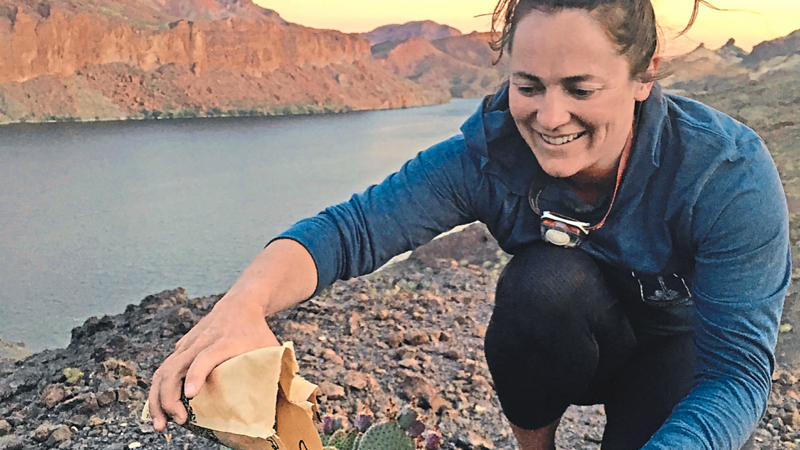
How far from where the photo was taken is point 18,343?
1.94m

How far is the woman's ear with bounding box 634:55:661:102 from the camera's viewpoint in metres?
0.95

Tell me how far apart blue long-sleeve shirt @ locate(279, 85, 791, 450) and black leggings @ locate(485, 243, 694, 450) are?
0.06 metres

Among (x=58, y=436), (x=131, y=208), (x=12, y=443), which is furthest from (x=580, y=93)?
(x=131, y=208)

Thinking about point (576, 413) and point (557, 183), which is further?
point (576, 413)

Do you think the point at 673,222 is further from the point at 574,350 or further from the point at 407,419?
the point at 407,419

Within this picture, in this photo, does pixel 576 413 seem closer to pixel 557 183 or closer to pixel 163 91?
pixel 557 183

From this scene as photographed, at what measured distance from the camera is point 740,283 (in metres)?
0.88

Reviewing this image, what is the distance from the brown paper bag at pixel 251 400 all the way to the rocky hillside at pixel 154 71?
76.7 inches

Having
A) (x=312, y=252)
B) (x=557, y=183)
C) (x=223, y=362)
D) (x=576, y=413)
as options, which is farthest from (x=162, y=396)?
(x=576, y=413)

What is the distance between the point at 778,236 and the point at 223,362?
783mm

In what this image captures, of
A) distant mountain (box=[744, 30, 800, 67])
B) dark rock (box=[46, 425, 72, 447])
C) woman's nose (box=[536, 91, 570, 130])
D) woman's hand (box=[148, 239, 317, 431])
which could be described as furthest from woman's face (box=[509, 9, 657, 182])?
distant mountain (box=[744, 30, 800, 67])

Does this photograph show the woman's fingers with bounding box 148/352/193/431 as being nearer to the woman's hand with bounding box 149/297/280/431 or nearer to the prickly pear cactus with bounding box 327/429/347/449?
the woman's hand with bounding box 149/297/280/431

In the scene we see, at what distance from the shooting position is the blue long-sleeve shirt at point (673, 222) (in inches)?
34.1

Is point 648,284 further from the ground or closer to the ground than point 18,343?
further from the ground
